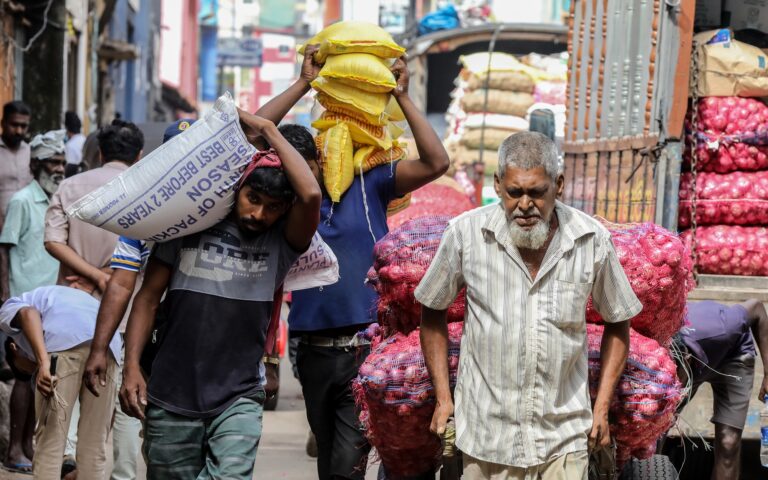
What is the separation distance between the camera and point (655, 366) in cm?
425

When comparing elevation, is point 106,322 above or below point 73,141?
above

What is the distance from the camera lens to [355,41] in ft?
16.9

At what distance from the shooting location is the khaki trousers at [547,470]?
12.6 ft

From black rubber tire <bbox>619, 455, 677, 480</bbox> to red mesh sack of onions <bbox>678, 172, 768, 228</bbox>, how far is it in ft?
9.88

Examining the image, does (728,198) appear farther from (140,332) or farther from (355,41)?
(140,332)

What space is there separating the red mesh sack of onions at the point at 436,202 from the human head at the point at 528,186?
6.67 metres

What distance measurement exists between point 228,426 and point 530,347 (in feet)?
3.57

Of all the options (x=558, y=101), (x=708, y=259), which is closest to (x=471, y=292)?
(x=708, y=259)

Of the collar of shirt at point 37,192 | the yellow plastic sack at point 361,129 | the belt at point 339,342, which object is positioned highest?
the yellow plastic sack at point 361,129

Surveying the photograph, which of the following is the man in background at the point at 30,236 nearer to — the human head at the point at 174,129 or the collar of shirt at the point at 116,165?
the collar of shirt at the point at 116,165

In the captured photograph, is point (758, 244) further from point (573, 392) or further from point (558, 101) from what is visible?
point (558, 101)

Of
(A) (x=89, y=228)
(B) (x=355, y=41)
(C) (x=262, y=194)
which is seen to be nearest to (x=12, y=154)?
(A) (x=89, y=228)

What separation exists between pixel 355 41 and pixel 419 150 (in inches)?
20.4

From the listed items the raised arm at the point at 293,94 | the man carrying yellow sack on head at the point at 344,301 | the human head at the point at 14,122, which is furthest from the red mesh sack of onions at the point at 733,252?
the human head at the point at 14,122
